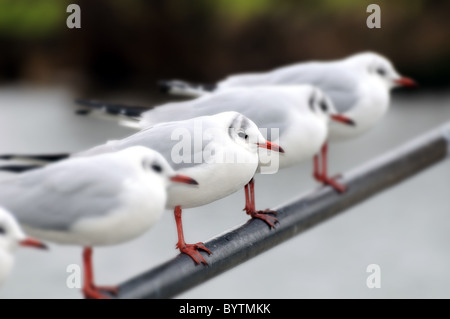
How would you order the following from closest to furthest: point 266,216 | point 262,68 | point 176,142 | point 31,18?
point 176,142, point 266,216, point 262,68, point 31,18

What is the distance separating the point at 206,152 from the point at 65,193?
0.86 feet

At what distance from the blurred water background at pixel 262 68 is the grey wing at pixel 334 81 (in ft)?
12.7

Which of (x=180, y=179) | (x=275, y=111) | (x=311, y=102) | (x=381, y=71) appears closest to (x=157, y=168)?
(x=180, y=179)

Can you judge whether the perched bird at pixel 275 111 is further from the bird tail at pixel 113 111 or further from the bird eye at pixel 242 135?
the bird eye at pixel 242 135

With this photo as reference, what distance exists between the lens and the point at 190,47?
26.9 ft

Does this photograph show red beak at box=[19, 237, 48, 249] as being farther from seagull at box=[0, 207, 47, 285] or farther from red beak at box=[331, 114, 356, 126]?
red beak at box=[331, 114, 356, 126]

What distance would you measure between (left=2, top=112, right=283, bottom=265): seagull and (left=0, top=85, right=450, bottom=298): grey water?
3520 mm

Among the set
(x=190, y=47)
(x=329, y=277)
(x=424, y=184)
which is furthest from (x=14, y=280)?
(x=424, y=184)

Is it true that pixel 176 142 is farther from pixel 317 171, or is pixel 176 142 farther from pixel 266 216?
pixel 317 171

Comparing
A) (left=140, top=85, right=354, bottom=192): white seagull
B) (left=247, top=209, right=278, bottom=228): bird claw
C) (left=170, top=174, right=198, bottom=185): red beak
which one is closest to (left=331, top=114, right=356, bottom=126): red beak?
(left=140, top=85, right=354, bottom=192): white seagull

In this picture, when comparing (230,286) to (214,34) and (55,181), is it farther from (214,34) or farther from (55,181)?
(55,181)

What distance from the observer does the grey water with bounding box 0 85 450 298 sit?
564 cm

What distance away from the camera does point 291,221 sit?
150 cm

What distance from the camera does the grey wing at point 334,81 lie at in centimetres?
205
